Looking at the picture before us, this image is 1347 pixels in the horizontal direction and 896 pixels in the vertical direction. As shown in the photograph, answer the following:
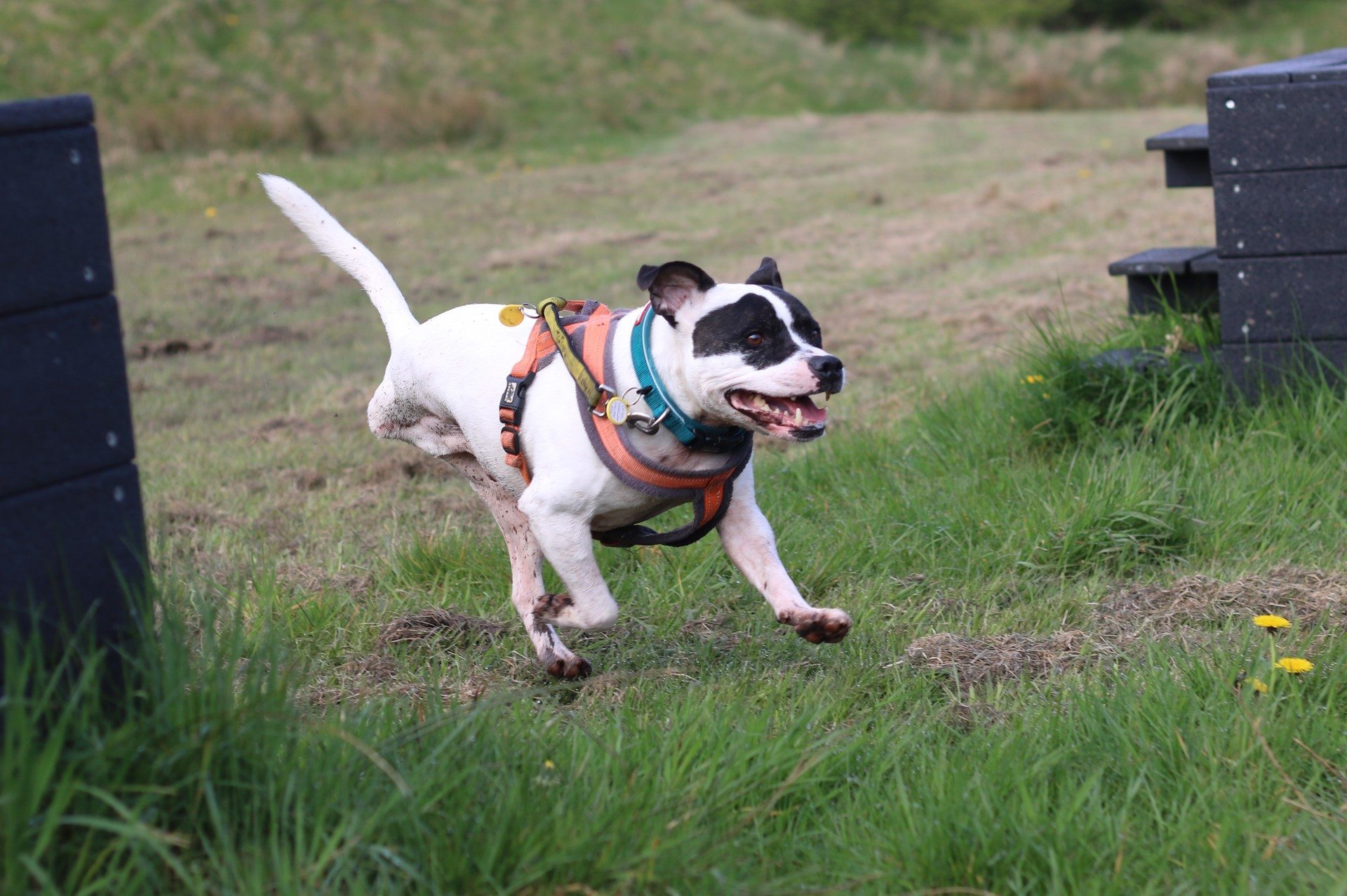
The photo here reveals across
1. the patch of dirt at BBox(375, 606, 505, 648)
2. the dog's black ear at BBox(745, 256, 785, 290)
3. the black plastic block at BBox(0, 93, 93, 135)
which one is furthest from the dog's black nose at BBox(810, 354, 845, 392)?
the black plastic block at BBox(0, 93, 93, 135)

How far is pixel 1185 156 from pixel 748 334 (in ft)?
10.6

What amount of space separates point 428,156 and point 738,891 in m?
16.4

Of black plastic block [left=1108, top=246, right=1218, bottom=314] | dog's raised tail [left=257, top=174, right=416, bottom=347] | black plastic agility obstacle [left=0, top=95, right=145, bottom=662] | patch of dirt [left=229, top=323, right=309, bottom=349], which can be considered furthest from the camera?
patch of dirt [left=229, top=323, right=309, bottom=349]

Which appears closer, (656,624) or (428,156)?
(656,624)

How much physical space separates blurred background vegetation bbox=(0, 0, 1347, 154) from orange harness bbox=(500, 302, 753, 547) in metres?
15.0

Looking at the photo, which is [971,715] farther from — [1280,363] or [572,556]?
[1280,363]

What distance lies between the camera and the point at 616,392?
10.4ft

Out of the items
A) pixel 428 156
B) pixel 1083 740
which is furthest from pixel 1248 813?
pixel 428 156

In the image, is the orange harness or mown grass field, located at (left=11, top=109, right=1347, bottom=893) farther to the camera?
the orange harness

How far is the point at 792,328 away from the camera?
120 inches

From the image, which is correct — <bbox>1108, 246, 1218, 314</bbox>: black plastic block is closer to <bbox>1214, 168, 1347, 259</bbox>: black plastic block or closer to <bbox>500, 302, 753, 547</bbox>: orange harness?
<bbox>1214, 168, 1347, 259</bbox>: black plastic block

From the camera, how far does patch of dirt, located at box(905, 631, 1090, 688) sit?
130 inches

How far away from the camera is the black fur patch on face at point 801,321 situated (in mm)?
3074

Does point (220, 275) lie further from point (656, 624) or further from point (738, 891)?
point (738, 891)
